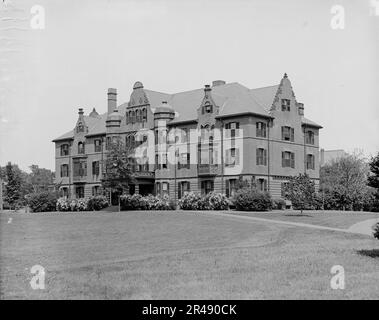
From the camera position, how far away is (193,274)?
1460 centimetres

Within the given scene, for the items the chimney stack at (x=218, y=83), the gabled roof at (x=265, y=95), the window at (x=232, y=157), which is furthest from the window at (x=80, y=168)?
the gabled roof at (x=265, y=95)

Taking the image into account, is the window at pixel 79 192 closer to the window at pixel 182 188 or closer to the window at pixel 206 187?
Result: the window at pixel 182 188

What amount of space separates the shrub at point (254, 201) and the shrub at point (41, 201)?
22594 mm

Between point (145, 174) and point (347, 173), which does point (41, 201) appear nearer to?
point (145, 174)

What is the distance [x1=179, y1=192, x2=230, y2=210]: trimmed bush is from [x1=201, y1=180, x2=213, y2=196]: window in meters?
3.81

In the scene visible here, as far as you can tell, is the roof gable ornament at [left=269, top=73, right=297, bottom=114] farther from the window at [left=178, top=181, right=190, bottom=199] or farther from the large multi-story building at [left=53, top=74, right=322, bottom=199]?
the window at [left=178, top=181, right=190, bottom=199]

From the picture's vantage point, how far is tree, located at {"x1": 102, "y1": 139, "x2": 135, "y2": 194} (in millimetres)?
50062

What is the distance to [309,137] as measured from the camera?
5872cm

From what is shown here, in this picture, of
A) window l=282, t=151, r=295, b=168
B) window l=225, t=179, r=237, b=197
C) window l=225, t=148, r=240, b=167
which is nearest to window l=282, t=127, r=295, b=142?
window l=282, t=151, r=295, b=168

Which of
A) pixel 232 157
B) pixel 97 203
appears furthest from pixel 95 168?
pixel 232 157

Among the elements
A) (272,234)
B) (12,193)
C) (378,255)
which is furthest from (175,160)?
(378,255)

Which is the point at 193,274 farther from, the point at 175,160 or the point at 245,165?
Result: the point at 175,160

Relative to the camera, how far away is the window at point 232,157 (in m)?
51.8

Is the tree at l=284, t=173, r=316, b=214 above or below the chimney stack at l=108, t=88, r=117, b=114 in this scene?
below
